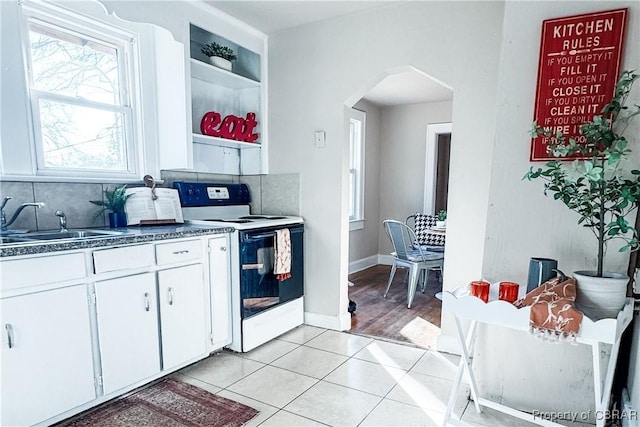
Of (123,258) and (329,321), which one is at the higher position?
(123,258)

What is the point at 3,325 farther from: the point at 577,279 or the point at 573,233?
the point at 573,233

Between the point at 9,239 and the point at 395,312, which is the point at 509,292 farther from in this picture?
the point at 9,239

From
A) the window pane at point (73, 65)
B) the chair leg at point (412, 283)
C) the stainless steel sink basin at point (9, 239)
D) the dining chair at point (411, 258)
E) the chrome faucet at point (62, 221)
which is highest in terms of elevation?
the window pane at point (73, 65)

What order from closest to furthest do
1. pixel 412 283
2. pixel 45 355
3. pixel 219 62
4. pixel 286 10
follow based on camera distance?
1. pixel 45 355
2. pixel 286 10
3. pixel 219 62
4. pixel 412 283

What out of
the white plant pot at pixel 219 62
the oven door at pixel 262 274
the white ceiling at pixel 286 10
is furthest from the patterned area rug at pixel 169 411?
the white ceiling at pixel 286 10

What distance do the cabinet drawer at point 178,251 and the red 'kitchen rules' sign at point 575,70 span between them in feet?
6.23

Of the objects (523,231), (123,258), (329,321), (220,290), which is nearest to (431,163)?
(329,321)

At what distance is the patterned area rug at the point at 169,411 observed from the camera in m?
1.74

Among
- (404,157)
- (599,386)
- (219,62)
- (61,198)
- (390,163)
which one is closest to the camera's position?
(599,386)

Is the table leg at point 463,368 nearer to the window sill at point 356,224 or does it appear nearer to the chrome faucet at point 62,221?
the chrome faucet at point 62,221

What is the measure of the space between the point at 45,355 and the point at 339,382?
146cm

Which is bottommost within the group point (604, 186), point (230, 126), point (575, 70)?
point (604, 186)

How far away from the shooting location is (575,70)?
5.27 feet

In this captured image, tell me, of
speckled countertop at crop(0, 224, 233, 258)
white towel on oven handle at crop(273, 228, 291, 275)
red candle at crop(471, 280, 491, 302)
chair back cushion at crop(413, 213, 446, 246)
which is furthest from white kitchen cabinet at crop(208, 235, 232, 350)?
chair back cushion at crop(413, 213, 446, 246)
